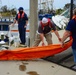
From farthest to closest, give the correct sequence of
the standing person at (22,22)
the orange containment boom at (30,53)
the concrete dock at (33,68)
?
the standing person at (22,22)
the orange containment boom at (30,53)
the concrete dock at (33,68)

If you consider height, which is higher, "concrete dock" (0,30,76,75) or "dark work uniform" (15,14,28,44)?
"dark work uniform" (15,14,28,44)

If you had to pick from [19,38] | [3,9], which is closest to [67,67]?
[19,38]

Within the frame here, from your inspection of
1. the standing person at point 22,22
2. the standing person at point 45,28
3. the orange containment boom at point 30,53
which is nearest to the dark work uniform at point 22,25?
the standing person at point 22,22

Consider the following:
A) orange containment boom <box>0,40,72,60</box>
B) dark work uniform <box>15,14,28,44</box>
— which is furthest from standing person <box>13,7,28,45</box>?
orange containment boom <box>0,40,72,60</box>

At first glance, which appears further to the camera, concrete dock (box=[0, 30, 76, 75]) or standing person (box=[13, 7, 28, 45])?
standing person (box=[13, 7, 28, 45])

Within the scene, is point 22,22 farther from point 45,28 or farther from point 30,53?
point 30,53

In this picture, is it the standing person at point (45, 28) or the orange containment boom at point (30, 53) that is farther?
the standing person at point (45, 28)

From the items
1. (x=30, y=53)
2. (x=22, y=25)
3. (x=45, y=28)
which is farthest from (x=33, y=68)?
(x=22, y=25)

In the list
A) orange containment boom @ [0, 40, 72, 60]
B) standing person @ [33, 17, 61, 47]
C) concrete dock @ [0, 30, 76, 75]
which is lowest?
concrete dock @ [0, 30, 76, 75]

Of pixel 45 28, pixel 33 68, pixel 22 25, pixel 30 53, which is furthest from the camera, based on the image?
pixel 22 25

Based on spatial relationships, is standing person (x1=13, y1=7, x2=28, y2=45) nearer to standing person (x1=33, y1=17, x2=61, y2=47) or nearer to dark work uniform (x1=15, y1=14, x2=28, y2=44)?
dark work uniform (x1=15, y1=14, x2=28, y2=44)

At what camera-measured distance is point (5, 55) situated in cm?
855

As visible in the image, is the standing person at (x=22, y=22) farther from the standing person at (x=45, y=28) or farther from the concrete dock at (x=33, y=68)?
the concrete dock at (x=33, y=68)

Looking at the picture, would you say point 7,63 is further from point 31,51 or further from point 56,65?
point 56,65
